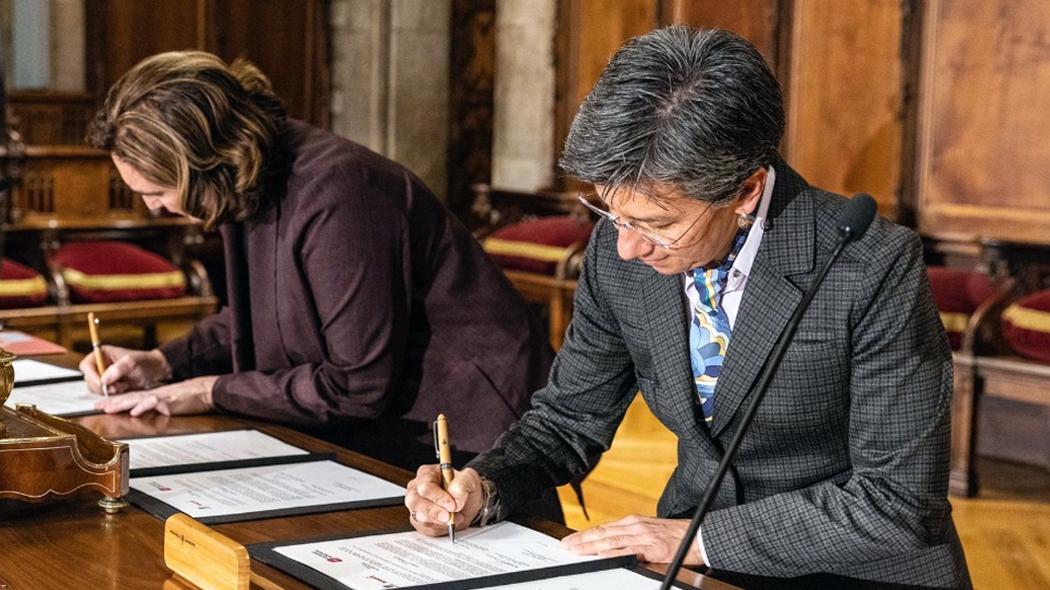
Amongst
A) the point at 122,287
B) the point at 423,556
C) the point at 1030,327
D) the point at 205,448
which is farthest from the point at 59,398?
the point at 122,287

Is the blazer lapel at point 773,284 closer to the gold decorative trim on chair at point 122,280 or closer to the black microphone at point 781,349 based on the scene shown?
the black microphone at point 781,349

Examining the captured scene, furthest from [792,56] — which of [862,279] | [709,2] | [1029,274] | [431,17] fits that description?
[862,279]

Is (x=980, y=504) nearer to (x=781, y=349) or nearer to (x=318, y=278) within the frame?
(x=318, y=278)

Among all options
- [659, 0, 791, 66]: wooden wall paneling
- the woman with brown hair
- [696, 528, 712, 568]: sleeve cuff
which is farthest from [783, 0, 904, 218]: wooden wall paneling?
[696, 528, 712, 568]: sleeve cuff

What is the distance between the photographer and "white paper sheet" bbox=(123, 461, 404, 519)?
2.12 metres

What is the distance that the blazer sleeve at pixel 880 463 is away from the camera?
75.5 inches

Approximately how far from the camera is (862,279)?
194 centimetres

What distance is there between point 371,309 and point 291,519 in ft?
2.50

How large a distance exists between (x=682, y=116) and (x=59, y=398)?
1626 millimetres

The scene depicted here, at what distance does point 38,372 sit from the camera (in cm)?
317

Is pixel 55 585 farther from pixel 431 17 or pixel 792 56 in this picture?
pixel 431 17

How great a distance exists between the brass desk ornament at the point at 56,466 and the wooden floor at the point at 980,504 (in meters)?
2.45

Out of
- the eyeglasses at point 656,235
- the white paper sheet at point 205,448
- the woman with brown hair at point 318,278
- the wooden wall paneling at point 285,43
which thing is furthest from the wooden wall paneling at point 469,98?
the eyeglasses at point 656,235

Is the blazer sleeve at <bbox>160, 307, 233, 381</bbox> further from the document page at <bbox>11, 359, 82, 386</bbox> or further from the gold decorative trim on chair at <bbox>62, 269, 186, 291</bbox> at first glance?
the gold decorative trim on chair at <bbox>62, 269, 186, 291</bbox>
